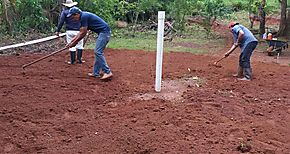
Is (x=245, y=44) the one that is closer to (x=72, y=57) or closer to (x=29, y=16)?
(x=72, y=57)

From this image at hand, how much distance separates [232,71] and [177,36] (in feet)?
21.1

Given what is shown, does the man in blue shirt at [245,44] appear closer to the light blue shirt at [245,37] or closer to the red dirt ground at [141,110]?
the light blue shirt at [245,37]

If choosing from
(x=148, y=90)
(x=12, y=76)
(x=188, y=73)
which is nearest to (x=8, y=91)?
(x=12, y=76)

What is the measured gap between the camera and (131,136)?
17.1ft

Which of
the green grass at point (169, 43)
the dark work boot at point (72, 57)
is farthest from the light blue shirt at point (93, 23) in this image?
the green grass at point (169, 43)

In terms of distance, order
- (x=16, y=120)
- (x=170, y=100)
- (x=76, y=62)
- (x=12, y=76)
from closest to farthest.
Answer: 1. (x=16, y=120)
2. (x=170, y=100)
3. (x=12, y=76)
4. (x=76, y=62)

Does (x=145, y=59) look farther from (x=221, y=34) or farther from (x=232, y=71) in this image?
(x=221, y=34)

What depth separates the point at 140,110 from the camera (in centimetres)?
625

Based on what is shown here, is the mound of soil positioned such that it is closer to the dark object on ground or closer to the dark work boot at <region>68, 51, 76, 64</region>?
the dark object on ground

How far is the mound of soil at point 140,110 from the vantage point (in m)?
5.02

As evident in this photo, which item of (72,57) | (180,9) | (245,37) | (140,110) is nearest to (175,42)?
(180,9)

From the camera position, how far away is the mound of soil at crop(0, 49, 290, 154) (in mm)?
5023

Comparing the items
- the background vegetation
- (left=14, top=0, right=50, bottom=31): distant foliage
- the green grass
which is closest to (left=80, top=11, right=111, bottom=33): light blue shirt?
the green grass

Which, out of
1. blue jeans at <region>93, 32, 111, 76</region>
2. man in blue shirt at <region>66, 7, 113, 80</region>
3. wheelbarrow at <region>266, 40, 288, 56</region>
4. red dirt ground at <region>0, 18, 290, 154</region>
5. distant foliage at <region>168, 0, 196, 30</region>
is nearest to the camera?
red dirt ground at <region>0, 18, 290, 154</region>
